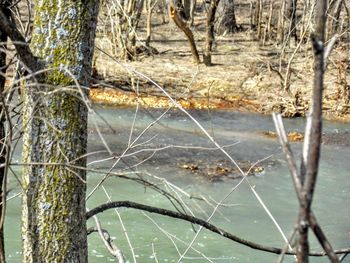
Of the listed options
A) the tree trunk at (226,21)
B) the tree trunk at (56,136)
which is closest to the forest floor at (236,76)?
the tree trunk at (226,21)

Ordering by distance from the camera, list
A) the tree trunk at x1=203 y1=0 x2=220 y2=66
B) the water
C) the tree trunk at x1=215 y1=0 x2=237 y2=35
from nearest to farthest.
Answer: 1. the water
2. the tree trunk at x1=203 y1=0 x2=220 y2=66
3. the tree trunk at x1=215 y1=0 x2=237 y2=35

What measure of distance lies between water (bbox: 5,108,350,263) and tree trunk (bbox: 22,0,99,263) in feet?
7.20

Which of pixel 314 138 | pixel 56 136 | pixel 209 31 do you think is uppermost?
pixel 314 138

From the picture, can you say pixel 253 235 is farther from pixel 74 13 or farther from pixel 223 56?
pixel 223 56

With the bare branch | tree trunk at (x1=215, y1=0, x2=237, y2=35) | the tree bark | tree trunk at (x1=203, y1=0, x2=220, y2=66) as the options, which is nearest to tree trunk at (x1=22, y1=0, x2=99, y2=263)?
the bare branch

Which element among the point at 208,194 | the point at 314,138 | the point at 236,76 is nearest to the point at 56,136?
the point at 314,138

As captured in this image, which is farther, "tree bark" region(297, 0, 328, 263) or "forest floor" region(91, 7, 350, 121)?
"forest floor" region(91, 7, 350, 121)

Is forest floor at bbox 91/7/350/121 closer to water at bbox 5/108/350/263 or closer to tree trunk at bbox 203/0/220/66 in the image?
tree trunk at bbox 203/0/220/66

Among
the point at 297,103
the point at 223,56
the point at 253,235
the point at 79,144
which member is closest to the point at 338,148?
the point at 297,103

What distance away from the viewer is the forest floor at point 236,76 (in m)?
14.7

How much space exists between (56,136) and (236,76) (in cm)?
1511

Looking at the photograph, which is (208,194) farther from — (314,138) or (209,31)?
(209,31)

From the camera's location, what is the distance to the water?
7.22m

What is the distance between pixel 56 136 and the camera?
2320mm
